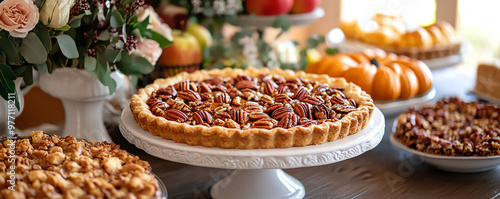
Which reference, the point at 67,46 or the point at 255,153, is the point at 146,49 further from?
the point at 255,153

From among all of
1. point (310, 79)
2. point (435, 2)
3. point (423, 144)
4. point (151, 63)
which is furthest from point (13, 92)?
point (435, 2)

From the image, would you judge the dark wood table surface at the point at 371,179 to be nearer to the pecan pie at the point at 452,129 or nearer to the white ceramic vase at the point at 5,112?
the pecan pie at the point at 452,129

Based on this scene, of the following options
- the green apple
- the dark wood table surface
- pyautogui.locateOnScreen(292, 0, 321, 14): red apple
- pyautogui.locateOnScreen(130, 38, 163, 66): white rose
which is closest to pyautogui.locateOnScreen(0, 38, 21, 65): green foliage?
pyautogui.locateOnScreen(130, 38, 163, 66): white rose

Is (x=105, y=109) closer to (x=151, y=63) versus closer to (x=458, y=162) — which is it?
(x=151, y=63)

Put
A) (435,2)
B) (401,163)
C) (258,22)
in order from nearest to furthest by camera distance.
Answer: (401,163) < (258,22) < (435,2)

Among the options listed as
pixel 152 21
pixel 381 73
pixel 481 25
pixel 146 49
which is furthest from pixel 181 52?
pixel 481 25

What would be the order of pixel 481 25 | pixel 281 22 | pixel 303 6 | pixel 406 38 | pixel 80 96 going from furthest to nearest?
pixel 481 25 < pixel 406 38 < pixel 303 6 < pixel 281 22 < pixel 80 96

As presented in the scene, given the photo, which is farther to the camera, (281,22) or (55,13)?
(281,22)
